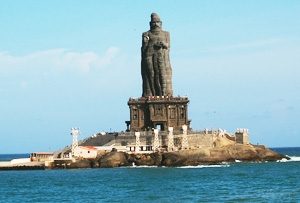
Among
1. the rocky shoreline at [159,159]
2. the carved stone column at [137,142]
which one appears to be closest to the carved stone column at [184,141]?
the rocky shoreline at [159,159]

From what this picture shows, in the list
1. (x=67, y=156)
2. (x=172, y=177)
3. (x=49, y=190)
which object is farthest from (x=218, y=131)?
(x=49, y=190)

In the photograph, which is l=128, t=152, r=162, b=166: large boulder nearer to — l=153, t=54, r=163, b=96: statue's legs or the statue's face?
l=153, t=54, r=163, b=96: statue's legs

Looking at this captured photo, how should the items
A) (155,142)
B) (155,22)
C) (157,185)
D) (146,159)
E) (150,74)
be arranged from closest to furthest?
(157,185) → (146,159) → (155,142) → (155,22) → (150,74)

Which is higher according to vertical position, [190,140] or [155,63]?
[155,63]

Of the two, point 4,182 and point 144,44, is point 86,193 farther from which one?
point 144,44

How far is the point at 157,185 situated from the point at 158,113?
160 ft

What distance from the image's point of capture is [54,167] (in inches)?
4550

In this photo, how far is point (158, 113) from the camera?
129m

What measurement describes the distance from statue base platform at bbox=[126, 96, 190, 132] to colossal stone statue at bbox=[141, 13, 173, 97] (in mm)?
2432

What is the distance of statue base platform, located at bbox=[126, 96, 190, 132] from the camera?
12838cm

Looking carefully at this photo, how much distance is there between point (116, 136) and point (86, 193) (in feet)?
170

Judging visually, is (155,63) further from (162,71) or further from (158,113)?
(158,113)

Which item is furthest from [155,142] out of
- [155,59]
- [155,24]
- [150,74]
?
[155,24]

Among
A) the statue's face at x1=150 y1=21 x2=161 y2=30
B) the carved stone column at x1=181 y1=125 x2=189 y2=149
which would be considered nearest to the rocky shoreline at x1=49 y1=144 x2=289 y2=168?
the carved stone column at x1=181 y1=125 x2=189 y2=149
